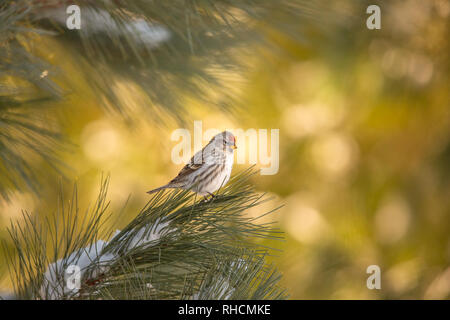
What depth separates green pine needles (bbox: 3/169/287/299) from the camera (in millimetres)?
601

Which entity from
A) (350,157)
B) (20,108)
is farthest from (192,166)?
(350,157)

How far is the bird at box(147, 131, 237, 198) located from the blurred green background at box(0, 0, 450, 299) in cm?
8

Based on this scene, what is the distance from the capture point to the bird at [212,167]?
1.33 m

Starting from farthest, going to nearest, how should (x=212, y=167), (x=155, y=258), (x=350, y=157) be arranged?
(x=350, y=157) → (x=212, y=167) → (x=155, y=258)

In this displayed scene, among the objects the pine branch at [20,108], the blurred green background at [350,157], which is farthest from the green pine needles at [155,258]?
the blurred green background at [350,157]

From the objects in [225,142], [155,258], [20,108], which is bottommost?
[155,258]

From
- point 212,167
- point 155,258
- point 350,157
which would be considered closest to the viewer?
point 155,258

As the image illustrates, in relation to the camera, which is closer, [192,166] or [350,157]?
[192,166]

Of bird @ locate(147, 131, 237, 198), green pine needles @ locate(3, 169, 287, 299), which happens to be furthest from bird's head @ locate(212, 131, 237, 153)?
green pine needles @ locate(3, 169, 287, 299)

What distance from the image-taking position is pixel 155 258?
0.67 m

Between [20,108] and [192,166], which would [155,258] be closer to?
[20,108]

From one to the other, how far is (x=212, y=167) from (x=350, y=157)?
118 cm

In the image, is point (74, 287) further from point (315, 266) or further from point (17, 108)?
point (315, 266)
